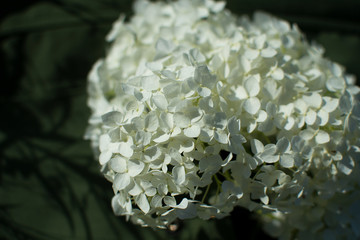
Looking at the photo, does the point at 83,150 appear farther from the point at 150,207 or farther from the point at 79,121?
the point at 150,207

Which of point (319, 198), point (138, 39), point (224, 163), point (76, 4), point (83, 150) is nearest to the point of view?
point (224, 163)

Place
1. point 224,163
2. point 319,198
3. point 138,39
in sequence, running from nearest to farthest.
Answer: point 224,163, point 319,198, point 138,39

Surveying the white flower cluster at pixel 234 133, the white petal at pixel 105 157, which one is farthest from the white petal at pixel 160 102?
the white petal at pixel 105 157

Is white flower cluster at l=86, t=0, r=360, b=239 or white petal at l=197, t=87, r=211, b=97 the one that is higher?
white petal at l=197, t=87, r=211, b=97

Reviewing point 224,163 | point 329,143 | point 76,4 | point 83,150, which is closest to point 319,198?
point 329,143

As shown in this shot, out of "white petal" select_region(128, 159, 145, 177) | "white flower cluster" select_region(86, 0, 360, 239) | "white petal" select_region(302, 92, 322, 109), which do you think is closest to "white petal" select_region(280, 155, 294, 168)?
"white flower cluster" select_region(86, 0, 360, 239)

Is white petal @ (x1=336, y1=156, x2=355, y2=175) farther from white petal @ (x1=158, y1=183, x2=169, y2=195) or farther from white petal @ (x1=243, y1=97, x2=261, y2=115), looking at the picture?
white petal @ (x1=158, y1=183, x2=169, y2=195)
